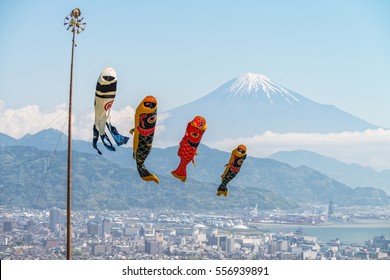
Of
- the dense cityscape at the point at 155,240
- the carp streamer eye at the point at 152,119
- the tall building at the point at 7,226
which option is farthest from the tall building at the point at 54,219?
the carp streamer eye at the point at 152,119

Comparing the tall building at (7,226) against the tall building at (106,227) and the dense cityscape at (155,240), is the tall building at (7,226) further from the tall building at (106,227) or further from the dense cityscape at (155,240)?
the tall building at (106,227)

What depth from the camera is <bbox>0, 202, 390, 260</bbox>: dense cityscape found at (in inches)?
4432

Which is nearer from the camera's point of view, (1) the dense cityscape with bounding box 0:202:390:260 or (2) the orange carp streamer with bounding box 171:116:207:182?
(2) the orange carp streamer with bounding box 171:116:207:182

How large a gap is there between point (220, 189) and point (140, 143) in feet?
15.8

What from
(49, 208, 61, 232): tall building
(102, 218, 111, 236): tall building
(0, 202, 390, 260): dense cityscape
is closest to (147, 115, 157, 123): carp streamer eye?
(0, 202, 390, 260): dense cityscape

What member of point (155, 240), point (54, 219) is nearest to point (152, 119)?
point (155, 240)

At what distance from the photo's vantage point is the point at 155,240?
134 metres

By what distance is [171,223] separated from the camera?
187375 millimetres

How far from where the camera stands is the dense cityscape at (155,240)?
112562 millimetres

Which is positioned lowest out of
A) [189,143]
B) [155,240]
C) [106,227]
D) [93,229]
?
[155,240]

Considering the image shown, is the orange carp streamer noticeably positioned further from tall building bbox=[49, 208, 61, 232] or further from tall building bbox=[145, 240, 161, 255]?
tall building bbox=[49, 208, 61, 232]

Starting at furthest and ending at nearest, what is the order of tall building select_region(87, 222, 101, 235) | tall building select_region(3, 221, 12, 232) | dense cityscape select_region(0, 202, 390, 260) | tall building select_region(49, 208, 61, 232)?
1. tall building select_region(49, 208, 61, 232)
2. tall building select_region(87, 222, 101, 235)
3. tall building select_region(3, 221, 12, 232)
4. dense cityscape select_region(0, 202, 390, 260)

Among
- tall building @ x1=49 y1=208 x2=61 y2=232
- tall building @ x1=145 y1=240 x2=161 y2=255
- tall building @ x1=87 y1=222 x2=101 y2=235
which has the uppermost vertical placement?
tall building @ x1=49 y1=208 x2=61 y2=232

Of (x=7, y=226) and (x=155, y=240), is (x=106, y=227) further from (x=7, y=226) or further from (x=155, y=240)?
(x=155, y=240)
